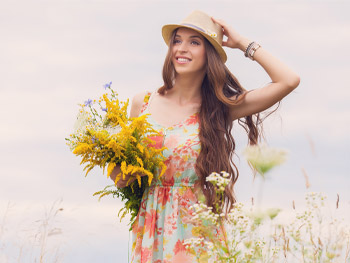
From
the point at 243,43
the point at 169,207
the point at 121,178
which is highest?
the point at 243,43

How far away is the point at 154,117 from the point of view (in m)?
4.68

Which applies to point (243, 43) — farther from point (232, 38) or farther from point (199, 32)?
point (199, 32)

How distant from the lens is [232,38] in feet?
15.8

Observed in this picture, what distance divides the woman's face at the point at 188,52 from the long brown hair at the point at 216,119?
0.16ft

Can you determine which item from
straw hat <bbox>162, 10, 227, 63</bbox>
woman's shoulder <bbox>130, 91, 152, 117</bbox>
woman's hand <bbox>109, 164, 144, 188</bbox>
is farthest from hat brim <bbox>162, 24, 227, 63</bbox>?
woman's hand <bbox>109, 164, 144, 188</bbox>

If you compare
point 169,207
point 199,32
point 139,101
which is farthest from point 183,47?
point 169,207

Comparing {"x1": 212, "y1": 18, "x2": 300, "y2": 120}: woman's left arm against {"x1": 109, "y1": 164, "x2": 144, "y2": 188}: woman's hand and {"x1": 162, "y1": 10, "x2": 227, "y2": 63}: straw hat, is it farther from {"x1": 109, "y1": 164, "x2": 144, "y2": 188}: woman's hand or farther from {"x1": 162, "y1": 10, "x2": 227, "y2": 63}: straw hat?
{"x1": 109, "y1": 164, "x2": 144, "y2": 188}: woman's hand

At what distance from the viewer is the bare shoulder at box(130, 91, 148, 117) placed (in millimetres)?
5039

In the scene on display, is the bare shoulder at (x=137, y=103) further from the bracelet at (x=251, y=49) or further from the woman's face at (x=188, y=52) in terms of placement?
the bracelet at (x=251, y=49)

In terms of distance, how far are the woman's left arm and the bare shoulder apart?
33.9 inches

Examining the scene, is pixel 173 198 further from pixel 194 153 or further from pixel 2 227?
pixel 2 227

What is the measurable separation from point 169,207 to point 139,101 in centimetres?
121

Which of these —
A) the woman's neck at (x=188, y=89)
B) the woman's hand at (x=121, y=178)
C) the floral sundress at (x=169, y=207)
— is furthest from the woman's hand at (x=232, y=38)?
the woman's hand at (x=121, y=178)

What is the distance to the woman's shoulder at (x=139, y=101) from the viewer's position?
498cm
